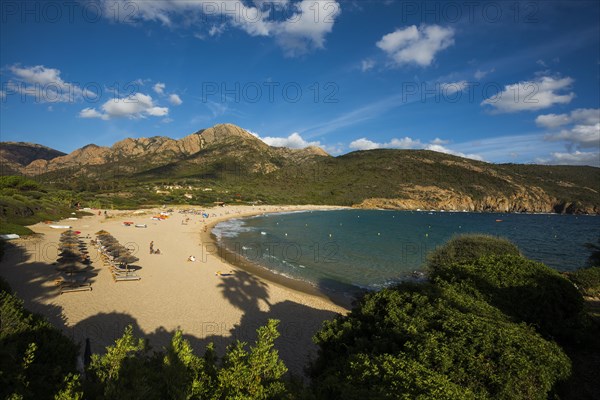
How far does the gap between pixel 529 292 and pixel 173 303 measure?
1574 cm

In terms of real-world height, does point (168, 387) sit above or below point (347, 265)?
above

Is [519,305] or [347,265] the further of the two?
[347,265]

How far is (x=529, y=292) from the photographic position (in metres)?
9.19

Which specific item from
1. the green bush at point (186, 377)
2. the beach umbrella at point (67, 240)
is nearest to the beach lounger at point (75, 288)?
the beach umbrella at point (67, 240)

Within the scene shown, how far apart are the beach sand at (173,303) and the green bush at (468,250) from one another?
896cm

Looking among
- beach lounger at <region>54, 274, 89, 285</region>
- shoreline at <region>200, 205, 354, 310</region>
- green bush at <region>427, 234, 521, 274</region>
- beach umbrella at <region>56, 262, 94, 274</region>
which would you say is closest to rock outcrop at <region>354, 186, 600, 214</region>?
shoreline at <region>200, 205, 354, 310</region>

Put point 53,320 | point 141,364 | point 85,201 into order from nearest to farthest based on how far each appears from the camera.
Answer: point 141,364
point 53,320
point 85,201

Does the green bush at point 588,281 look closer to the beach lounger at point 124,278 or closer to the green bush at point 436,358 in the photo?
the green bush at point 436,358

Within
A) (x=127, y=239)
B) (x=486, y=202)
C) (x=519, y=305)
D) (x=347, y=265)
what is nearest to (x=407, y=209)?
(x=486, y=202)

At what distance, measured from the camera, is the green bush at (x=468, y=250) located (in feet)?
65.1

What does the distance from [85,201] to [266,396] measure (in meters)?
74.6

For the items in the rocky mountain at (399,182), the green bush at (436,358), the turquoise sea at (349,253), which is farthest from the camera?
the rocky mountain at (399,182)

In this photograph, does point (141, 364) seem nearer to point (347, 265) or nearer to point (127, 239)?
point (347, 265)

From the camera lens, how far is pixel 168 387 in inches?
162
